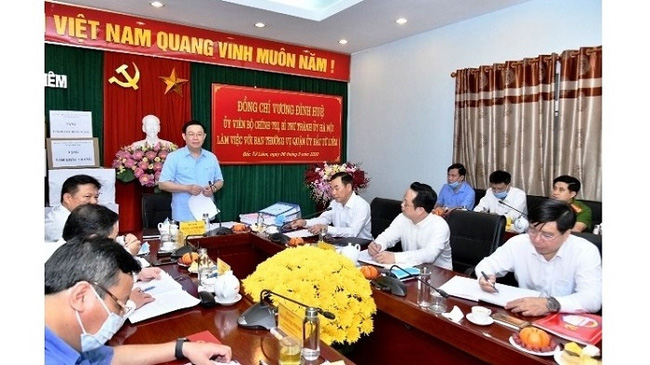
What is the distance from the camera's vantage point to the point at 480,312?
145 centimetres

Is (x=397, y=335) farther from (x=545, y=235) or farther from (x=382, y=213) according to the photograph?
(x=382, y=213)

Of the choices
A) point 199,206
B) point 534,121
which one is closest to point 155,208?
point 199,206

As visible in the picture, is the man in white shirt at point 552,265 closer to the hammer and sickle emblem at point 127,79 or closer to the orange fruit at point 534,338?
the orange fruit at point 534,338

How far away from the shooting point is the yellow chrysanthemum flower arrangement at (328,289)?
1.17 meters

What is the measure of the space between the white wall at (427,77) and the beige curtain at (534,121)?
168mm

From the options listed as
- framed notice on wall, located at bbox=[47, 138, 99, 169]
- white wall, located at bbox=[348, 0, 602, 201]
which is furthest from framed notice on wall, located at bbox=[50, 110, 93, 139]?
white wall, located at bbox=[348, 0, 602, 201]

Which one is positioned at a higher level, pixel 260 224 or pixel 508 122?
pixel 508 122

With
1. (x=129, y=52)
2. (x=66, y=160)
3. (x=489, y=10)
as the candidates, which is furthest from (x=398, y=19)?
(x=66, y=160)

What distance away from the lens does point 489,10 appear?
157 inches

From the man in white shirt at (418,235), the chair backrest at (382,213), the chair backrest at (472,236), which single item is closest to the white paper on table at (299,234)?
the man in white shirt at (418,235)

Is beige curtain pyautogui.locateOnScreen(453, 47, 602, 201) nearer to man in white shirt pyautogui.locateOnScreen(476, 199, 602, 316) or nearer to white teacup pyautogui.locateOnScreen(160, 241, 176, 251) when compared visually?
man in white shirt pyautogui.locateOnScreen(476, 199, 602, 316)

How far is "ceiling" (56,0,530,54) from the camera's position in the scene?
12.4 ft

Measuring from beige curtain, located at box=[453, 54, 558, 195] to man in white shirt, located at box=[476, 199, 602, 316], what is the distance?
2.10 meters

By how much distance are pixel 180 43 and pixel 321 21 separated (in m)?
1.51
